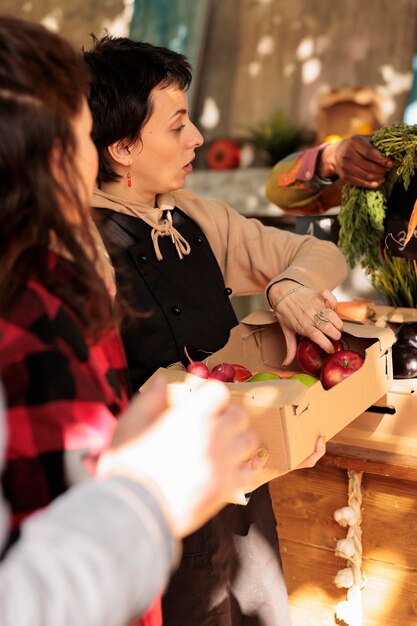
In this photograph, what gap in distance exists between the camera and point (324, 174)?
2330mm

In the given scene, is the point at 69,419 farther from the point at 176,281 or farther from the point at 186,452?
the point at 176,281

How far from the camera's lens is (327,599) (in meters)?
1.86

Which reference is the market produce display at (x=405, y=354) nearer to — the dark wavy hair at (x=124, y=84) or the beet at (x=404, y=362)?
the beet at (x=404, y=362)

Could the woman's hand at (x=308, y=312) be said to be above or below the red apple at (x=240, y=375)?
above

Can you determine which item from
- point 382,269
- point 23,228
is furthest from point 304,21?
point 23,228

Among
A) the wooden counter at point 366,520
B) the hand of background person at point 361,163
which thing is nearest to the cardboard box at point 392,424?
the wooden counter at point 366,520

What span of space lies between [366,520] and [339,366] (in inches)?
16.8

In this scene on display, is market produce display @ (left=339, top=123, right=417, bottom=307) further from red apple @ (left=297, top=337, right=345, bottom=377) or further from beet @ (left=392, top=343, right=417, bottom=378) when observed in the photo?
red apple @ (left=297, top=337, right=345, bottom=377)

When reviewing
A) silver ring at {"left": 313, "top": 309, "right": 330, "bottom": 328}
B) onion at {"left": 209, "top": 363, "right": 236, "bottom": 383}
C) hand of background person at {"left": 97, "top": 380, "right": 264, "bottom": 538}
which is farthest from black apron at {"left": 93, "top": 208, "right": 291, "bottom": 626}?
hand of background person at {"left": 97, "top": 380, "right": 264, "bottom": 538}

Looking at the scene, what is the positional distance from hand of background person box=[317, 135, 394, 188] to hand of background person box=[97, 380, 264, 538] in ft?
4.74

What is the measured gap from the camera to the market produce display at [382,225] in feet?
6.50

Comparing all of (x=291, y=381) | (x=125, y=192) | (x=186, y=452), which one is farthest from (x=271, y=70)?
(x=186, y=452)

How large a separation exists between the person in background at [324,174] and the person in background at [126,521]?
1469 millimetres

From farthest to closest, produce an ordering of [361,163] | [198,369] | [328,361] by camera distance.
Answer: [361,163]
[328,361]
[198,369]
